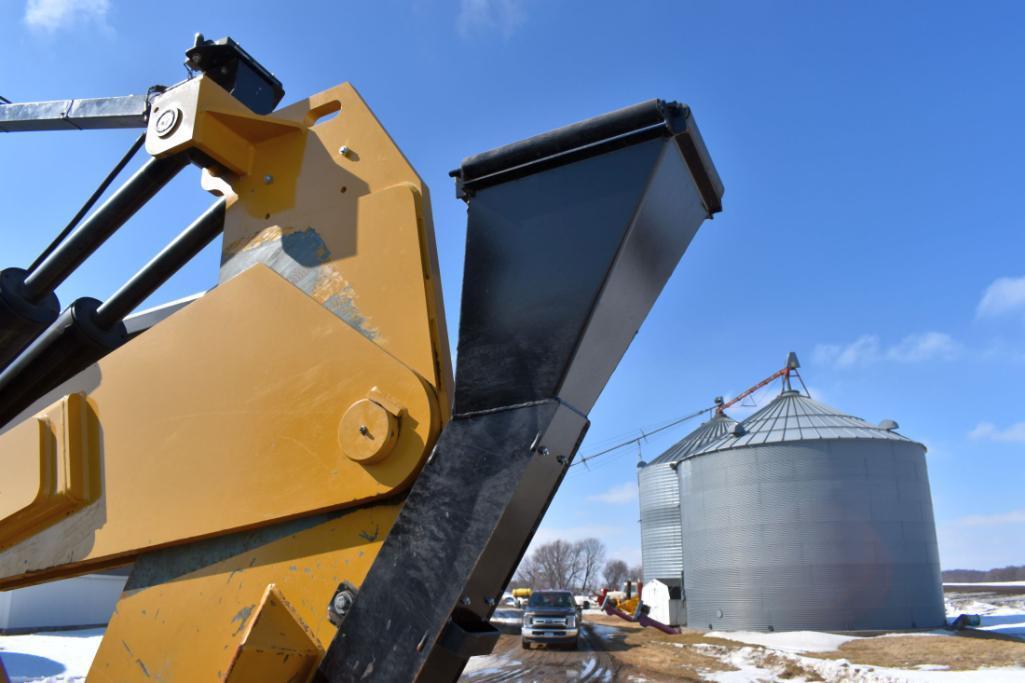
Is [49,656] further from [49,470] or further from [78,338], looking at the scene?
[49,470]

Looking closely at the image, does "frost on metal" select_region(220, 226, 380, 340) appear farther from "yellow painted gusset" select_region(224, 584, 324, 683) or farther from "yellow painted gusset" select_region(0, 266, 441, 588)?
"yellow painted gusset" select_region(224, 584, 324, 683)

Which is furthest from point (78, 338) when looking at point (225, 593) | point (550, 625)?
point (550, 625)

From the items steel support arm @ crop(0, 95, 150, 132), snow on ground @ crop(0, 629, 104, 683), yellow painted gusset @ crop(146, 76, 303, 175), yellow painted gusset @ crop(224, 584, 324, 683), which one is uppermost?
steel support arm @ crop(0, 95, 150, 132)

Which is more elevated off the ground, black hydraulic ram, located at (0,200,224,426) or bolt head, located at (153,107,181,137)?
bolt head, located at (153,107,181,137)

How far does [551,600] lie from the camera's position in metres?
19.6

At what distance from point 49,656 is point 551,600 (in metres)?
11.4

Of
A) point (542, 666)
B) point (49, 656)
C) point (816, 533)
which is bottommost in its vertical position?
point (49, 656)

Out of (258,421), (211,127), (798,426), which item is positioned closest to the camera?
(258,421)

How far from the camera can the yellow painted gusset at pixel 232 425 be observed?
1809 mm

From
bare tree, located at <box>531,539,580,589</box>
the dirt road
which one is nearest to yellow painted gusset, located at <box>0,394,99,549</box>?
the dirt road

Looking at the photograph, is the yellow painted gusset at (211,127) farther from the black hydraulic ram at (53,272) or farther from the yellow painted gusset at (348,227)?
the black hydraulic ram at (53,272)

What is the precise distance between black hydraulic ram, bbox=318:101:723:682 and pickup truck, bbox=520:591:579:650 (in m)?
18.0

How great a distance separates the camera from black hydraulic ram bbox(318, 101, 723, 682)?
64.6 inches

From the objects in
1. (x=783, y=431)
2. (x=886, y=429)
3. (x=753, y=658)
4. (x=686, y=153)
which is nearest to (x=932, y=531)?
(x=886, y=429)
